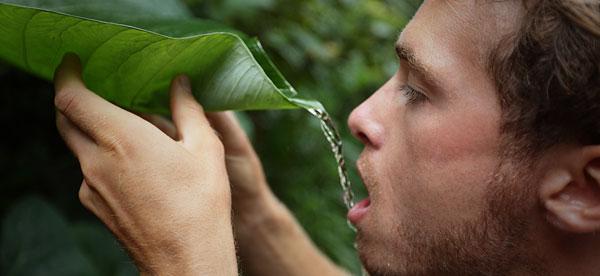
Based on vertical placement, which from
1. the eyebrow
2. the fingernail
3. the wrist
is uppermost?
the eyebrow

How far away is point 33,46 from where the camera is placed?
170cm

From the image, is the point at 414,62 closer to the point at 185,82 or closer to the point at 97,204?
the point at 185,82

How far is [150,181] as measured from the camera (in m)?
1.67

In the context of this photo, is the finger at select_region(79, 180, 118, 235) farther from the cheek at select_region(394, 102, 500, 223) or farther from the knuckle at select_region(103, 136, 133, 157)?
the cheek at select_region(394, 102, 500, 223)

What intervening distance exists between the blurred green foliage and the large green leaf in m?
0.63

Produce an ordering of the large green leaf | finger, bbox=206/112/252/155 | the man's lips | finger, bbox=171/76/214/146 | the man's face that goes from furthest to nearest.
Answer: finger, bbox=206/112/252/155 → the man's lips → the man's face → finger, bbox=171/76/214/146 → the large green leaf

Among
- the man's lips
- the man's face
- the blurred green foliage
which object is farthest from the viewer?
the blurred green foliage

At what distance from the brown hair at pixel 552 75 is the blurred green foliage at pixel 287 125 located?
816 millimetres

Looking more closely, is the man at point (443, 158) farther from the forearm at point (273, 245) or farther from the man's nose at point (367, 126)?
the forearm at point (273, 245)

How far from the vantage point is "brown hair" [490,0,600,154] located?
5.67 feet

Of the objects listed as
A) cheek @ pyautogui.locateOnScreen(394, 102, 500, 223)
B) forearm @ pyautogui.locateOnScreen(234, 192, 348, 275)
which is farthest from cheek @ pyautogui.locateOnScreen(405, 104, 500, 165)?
forearm @ pyautogui.locateOnScreen(234, 192, 348, 275)

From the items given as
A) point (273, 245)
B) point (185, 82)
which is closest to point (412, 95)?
point (185, 82)

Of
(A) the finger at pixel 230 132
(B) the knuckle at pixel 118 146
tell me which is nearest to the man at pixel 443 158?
(B) the knuckle at pixel 118 146

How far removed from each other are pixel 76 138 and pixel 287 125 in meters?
1.27
